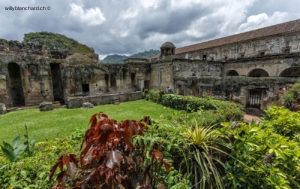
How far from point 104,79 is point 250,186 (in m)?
16.7

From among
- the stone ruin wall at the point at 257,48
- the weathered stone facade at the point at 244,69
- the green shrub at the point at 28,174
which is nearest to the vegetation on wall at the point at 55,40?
the weathered stone facade at the point at 244,69

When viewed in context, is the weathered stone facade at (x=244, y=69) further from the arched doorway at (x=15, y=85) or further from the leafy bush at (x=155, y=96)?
the arched doorway at (x=15, y=85)

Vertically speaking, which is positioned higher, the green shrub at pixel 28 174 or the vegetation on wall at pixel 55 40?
the vegetation on wall at pixel 55 40

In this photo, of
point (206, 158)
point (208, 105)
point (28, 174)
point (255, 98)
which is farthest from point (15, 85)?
point (255, 98)

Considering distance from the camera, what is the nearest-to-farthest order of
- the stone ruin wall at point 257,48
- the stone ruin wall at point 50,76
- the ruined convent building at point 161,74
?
1. the ruined convent building at point 161,74
2. the stone ruin wall at point 50,76
3. the stone ruin wall at point 257,48

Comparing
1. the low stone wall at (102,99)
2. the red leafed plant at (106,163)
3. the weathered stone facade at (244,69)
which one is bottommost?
the low stone wall at (102,99)

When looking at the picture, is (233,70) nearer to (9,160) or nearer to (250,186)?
(250,186)

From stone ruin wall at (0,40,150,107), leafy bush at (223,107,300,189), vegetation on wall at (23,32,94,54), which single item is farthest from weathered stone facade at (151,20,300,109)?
vegetation on wall at (23,32,94,54)

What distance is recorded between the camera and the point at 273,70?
51.0 feet

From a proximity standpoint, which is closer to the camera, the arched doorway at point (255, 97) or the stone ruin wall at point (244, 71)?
the stone ruin wall at point (244, 71)

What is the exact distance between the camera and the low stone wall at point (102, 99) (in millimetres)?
11165

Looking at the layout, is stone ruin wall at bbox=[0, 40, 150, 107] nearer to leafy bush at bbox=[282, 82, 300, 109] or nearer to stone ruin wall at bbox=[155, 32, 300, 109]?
stone ruin wall at bbox=[155, 32, 300, 109]

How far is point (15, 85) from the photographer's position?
14469 mm

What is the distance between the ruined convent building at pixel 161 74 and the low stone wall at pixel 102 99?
72mm
